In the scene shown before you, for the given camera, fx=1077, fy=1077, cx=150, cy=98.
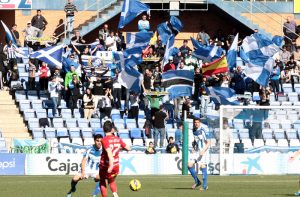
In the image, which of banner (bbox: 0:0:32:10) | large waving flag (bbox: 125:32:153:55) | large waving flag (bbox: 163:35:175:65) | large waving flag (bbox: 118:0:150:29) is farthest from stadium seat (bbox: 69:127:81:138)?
Result: banner (bbox: 0:0:32:10)

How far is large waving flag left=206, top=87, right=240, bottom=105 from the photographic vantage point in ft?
135

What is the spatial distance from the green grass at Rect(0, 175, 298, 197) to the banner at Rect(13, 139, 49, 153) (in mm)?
3413

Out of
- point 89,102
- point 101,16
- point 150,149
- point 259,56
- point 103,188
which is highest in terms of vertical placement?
point 101,16

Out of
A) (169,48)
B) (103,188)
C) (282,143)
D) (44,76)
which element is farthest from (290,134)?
(103,188)

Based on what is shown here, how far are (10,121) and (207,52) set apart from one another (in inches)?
313

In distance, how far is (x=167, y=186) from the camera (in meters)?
29.1

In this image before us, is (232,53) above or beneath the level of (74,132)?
above

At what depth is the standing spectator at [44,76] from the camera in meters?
40.9

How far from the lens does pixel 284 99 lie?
43.7 meters

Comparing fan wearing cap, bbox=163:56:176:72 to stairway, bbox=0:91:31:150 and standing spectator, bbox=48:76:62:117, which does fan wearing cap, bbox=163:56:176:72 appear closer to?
standing spectator, bbox=48:76:62:117

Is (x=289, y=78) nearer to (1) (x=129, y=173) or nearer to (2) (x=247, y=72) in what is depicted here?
(2) (x=247, y=72)

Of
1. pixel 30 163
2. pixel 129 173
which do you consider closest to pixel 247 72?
pixel 129 173

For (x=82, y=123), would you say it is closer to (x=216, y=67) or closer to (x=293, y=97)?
(x=216, y=67)

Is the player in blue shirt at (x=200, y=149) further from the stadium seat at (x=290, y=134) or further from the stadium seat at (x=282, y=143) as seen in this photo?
the stadium seat at (x=290, y=134)
